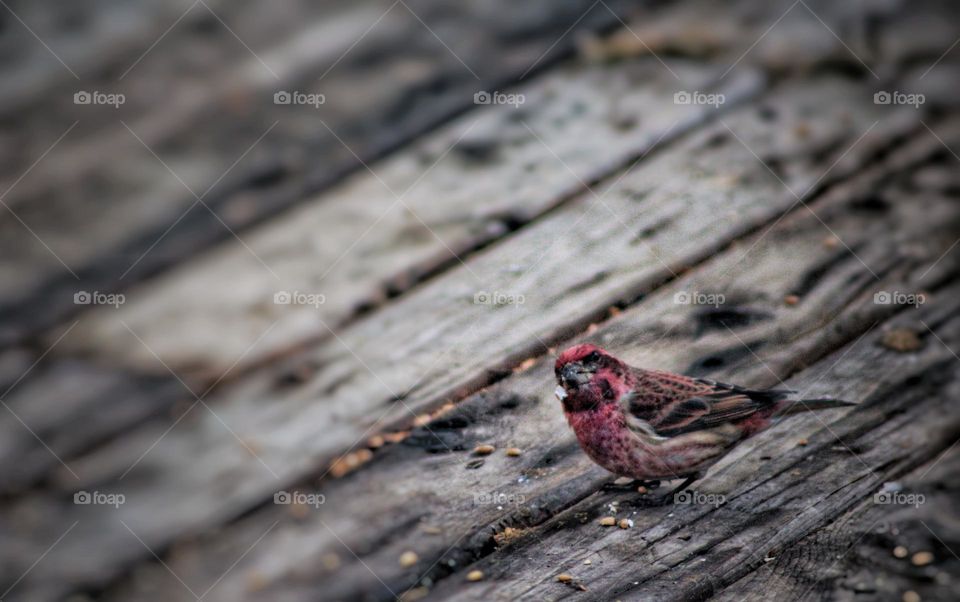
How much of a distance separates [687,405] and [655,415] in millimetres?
83

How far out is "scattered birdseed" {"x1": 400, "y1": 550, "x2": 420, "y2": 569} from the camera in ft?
6.52

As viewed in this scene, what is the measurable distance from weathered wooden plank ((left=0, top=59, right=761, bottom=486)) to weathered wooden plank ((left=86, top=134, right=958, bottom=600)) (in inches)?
19.2

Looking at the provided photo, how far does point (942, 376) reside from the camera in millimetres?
2201

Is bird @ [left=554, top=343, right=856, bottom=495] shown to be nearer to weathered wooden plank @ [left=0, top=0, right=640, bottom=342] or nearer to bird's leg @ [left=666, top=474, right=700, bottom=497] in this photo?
bird's leg @ [left=666, top=474, right=700, bottom=497]

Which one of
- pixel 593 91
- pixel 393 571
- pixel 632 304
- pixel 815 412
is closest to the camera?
pixel 393 571

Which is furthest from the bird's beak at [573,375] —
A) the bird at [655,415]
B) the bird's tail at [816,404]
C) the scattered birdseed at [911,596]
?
the scattered birdseed at [911,596]

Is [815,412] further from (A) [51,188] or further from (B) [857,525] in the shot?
(A) [51,188]

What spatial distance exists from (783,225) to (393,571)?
140cm

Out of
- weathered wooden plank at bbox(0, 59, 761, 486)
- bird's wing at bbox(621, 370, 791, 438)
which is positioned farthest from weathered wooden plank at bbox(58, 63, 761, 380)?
bird's wing at bbox(621, 370, 791, 438)

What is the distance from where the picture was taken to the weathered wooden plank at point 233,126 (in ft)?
9.41

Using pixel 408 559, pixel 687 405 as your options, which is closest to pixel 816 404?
pixel 687 405

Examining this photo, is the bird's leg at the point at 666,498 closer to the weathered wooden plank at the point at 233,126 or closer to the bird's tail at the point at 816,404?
the bird's tail at the point at 816,404

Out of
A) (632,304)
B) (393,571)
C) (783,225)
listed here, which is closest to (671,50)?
(783,225)

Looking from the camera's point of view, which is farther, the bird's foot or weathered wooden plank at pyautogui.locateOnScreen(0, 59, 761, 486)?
weathered wooden plank at pyautogui.locateOnScreen(0, 59, 761, 486)
